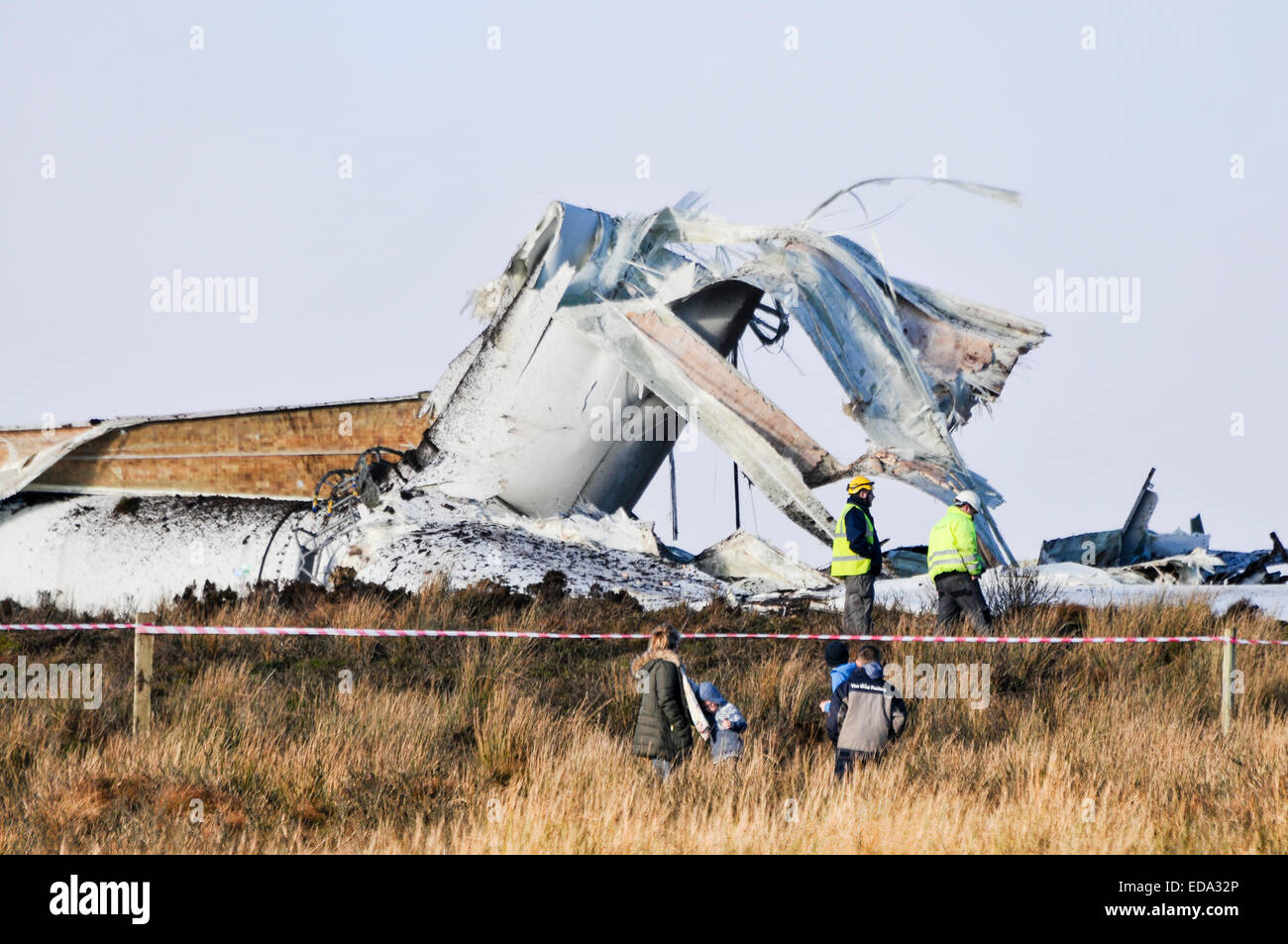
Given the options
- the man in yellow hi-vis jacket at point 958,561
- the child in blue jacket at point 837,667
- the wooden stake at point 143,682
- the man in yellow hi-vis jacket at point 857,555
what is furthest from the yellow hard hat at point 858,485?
the wooden stake at point 143,682

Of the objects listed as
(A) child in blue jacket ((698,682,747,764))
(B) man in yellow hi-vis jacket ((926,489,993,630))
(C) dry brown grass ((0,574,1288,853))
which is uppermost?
(B) man in yellow hi-vis jacket ((926,489,993,630))

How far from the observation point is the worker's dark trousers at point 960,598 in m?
12.5

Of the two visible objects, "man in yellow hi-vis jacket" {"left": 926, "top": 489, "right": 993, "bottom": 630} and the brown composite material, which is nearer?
"man in yellow hi-vis jacket" {"left": 926, "top": 489, "right": 993, "bottom": 630}

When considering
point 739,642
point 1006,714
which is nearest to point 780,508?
point 739,642

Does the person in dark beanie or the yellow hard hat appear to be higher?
the yellow hard hat

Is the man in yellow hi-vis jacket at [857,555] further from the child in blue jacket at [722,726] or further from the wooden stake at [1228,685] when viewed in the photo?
the child in blue jacket at [722,726]

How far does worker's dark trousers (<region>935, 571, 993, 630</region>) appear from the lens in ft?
41.0

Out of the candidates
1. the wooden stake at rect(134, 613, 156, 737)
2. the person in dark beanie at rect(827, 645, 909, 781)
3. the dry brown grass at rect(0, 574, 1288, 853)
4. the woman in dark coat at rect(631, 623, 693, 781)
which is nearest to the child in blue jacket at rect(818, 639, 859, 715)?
the person in dark beanie at rect(827, 645, 909, 781)

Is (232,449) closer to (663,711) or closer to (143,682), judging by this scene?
(143,682)

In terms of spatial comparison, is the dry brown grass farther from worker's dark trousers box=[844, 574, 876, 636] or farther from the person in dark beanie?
worker's dark trousers box=[844, 574, 876, 636]

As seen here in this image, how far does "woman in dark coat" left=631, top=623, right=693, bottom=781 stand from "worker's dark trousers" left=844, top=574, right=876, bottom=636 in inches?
173

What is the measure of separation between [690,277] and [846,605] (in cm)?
650

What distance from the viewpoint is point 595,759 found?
8.23 m
